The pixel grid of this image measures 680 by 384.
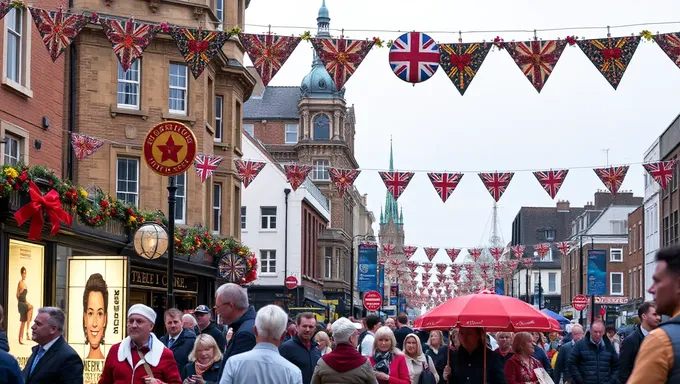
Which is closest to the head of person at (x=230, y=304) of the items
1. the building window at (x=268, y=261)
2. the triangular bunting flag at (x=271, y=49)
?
the triangular bunting flag at (x=271, y=49)

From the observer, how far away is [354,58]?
19.4 m

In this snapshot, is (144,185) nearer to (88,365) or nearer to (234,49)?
(234,49)

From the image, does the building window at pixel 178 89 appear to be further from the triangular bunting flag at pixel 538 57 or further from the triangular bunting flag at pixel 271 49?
the triangular bunting flag at pixel 538 57

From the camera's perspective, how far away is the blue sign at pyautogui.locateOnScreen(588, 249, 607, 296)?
52.3 m

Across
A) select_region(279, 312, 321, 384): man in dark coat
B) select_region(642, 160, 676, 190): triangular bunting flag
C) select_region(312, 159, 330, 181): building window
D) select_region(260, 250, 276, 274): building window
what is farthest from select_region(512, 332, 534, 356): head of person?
select_region(312, 159, 330, 181): building window

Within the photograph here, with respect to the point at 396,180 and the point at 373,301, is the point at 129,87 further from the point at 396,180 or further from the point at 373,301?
the point at 373,301

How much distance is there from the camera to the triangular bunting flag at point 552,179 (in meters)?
30.7

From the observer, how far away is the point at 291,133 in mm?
90875

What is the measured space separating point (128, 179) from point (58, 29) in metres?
11.8

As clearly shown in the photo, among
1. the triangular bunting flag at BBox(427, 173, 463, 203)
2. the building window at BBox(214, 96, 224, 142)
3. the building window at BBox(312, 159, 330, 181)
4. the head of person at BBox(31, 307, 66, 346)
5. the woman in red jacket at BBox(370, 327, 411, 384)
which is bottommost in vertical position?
the woman in red jacket at BBox(370, 327, 411, 384)

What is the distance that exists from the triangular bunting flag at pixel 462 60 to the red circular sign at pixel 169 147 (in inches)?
192


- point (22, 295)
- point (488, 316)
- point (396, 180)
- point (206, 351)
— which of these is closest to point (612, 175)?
point (396, 180)

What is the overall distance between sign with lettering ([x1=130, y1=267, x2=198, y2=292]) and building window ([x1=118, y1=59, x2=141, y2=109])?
500 centimetres

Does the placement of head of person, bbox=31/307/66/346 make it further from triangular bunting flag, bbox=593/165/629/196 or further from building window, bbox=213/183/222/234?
building window, bbox=213/183/222/234
